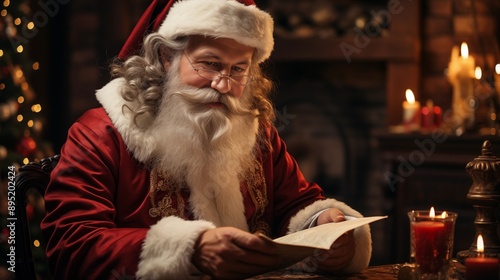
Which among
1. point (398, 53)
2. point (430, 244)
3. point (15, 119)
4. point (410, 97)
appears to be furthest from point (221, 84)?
point (398, 53)

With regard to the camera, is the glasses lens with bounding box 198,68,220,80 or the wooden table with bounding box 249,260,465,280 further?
the glasses lens with bounding box 198,68,220,80

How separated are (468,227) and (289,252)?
2.64m

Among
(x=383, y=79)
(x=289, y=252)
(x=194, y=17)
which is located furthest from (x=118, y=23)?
(x=289, y=252)

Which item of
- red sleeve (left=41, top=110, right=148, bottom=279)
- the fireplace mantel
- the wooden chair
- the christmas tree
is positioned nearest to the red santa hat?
red sleeve (left=41, top=110, right=148, bottom=279)

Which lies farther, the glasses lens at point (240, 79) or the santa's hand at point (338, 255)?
the glasses lens at point (240, 79)

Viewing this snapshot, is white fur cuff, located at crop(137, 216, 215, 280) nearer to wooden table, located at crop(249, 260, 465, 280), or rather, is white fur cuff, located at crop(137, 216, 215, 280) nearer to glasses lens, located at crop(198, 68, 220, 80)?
wooden table, located at crop(249, 260, 465, 280)

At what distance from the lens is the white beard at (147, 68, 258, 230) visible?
211 cm

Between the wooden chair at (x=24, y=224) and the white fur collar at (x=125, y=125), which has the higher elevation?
the white fur collar at (x=125, y=125)

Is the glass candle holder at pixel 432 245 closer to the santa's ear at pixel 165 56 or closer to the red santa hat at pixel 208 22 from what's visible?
the red santa hat at pixel 208 22

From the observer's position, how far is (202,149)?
7.11 ft

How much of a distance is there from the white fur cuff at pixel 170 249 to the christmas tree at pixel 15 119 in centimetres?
240

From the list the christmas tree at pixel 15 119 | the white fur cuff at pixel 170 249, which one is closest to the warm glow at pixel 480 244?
the white fur cuff at pixel 170 249

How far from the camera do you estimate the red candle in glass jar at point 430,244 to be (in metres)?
1.61

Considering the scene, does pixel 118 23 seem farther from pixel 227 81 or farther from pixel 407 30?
pixel 227 81
